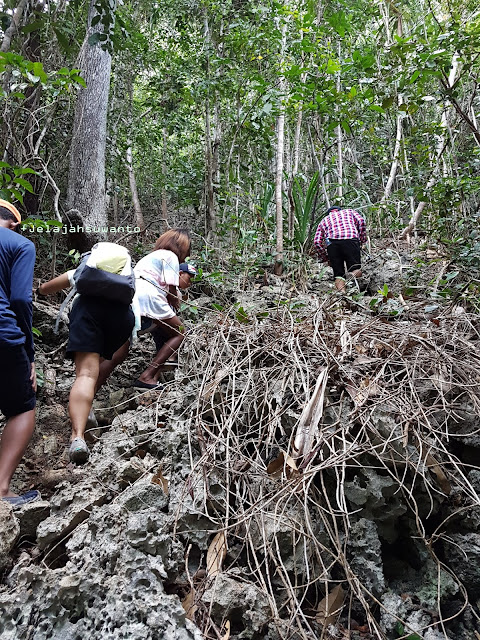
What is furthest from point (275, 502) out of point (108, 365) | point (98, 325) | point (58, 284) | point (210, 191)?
point (210, 191)

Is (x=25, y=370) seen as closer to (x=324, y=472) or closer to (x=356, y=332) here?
(x=324, y=472)

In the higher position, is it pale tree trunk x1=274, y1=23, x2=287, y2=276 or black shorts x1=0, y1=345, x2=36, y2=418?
pale tree trunk x1=274, y1=23, x2=287, y2=276

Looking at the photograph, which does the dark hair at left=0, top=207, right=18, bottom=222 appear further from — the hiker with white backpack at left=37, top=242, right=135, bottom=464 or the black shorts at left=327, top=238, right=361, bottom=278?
the black shorts at left=327, top=238, right=361, bottom=278

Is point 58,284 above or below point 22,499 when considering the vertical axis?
above

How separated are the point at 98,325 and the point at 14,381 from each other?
67cm

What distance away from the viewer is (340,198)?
6.47 metres

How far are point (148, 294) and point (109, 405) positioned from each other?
0.87 m

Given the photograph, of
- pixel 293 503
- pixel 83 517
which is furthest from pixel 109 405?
pixel 293 503

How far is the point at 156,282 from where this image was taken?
3.56 metres

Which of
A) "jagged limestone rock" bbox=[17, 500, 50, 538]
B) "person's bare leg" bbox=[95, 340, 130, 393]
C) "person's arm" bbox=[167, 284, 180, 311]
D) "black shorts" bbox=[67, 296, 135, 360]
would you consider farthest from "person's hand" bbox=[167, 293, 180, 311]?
"jagged limestone rock" bbox=[17, 500, 50, 538]

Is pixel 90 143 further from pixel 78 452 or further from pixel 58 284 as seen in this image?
pixel 78 452

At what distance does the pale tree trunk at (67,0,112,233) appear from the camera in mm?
5312

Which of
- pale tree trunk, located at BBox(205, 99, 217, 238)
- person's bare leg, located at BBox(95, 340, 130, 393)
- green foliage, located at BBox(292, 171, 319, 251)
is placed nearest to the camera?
person's bare leg, located at BBox(95, 340, 130, 393)

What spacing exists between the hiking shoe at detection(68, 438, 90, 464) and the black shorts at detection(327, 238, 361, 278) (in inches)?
140
